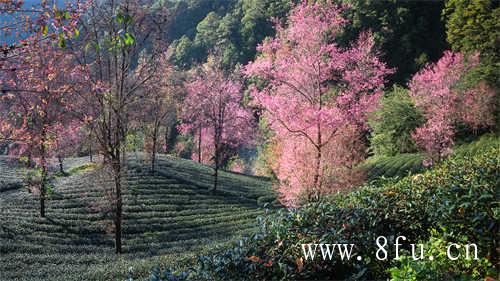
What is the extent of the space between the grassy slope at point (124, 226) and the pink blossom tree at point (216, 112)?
4598mm

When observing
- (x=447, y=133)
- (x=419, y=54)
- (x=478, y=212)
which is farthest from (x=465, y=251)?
(x=419, y=54)

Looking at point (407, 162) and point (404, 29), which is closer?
point (407, 162)

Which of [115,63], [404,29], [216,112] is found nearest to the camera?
[115,63]

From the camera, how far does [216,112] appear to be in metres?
47.4

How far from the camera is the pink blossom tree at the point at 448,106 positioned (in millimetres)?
32719

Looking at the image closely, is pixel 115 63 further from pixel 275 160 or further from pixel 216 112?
pixel 216 112

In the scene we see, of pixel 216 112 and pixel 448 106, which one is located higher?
pixel 216 112

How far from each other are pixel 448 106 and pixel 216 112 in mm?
24808

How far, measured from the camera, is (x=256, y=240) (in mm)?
6922

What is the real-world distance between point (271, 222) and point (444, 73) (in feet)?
107

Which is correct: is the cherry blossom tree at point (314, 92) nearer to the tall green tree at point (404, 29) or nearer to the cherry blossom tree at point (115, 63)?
the cherry blossom tree at point (115, 63)

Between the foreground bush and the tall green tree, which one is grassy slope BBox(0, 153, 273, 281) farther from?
the tall green tree

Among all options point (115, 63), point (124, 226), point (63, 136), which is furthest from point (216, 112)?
point (115, 63)

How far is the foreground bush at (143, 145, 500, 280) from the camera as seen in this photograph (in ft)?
18.6
